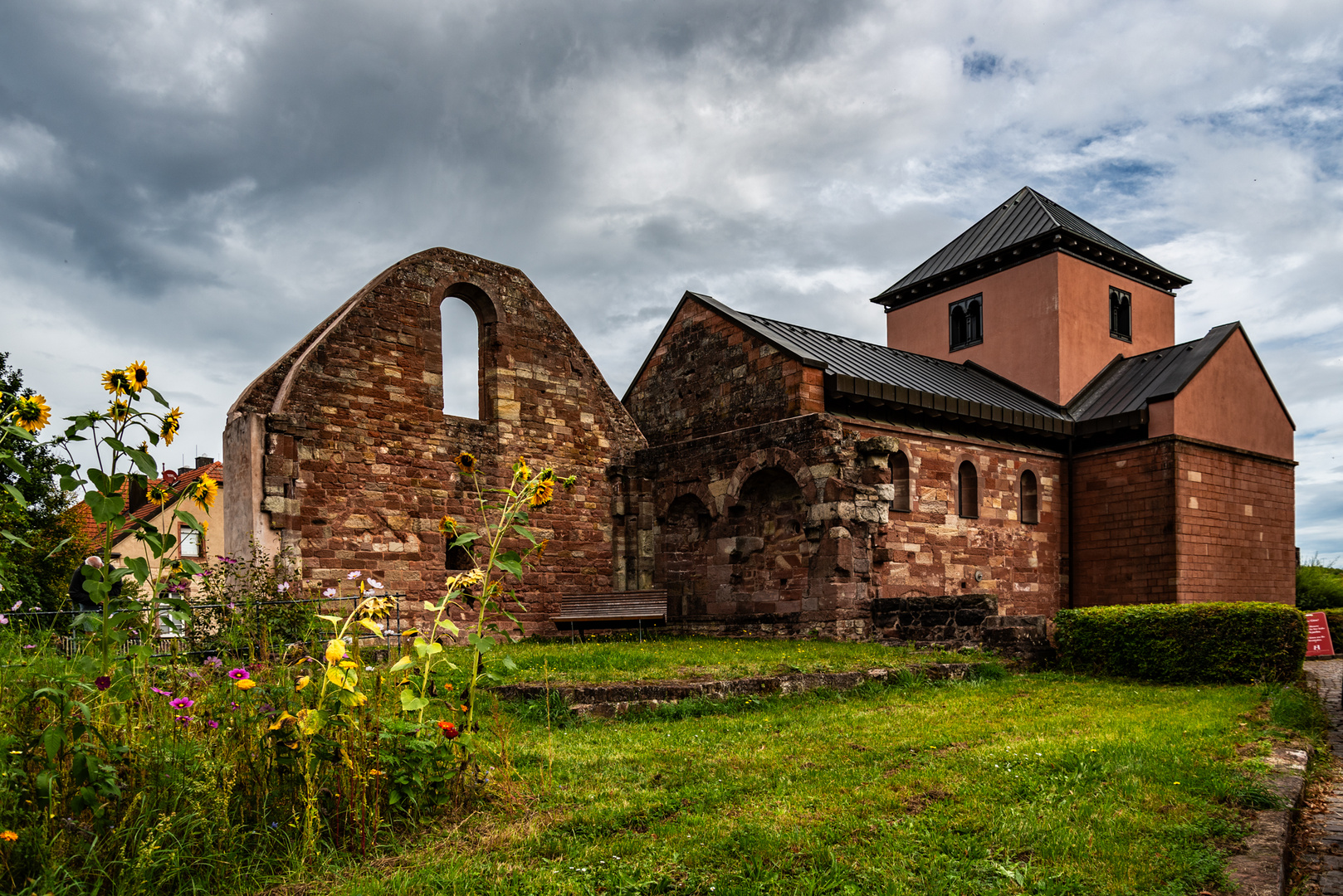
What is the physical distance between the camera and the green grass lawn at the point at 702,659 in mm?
9506

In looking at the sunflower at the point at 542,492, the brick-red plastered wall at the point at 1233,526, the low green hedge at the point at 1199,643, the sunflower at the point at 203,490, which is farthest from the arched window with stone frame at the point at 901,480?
the sunflower at the point at 203,490

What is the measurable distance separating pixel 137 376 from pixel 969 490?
51.8ft

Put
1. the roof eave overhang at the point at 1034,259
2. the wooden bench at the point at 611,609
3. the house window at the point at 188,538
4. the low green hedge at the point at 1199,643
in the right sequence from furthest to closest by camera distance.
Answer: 1. the roof eave overhang at the point at 1034,259
2. the wooden bench at the point at 611,609
3. the low green hedge at the point at 1199,643
4. the house window at the point at 188,538

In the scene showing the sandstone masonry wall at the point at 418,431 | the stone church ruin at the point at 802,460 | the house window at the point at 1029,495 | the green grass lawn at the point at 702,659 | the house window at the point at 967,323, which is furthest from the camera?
the house window at the point at 967,323

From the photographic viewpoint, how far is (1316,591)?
74.0 feet

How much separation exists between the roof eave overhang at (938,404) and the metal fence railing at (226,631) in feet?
28.1

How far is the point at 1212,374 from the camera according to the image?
1922cm

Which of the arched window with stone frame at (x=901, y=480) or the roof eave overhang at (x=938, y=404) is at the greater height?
the roof eave overhang at (x=938, y=404)

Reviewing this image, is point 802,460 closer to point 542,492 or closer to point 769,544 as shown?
point 769,544

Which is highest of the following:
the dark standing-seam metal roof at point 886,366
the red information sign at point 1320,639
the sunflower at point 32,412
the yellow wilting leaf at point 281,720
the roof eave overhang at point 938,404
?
the dark standing-seam metal roof at point 886,366

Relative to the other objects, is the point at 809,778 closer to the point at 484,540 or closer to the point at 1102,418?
the point at 484,540

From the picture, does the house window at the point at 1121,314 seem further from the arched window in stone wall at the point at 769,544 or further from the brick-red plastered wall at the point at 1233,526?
the arched window in stone wall at the point at 769,544

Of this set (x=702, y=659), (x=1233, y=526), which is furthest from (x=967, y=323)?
(x=702, y=659)

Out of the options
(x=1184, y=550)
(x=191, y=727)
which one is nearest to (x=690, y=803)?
(x=191, y=727)
